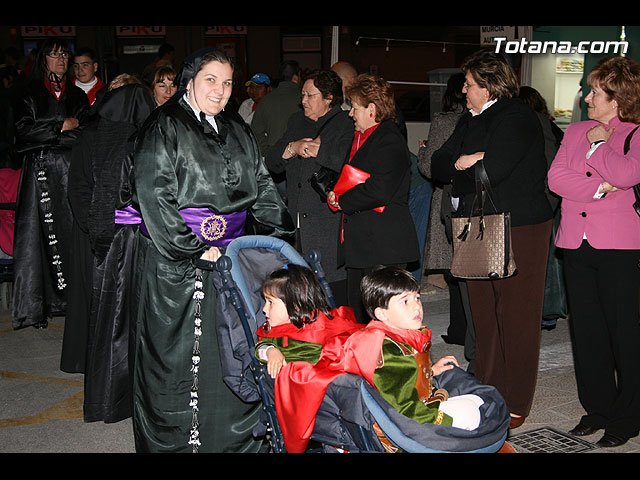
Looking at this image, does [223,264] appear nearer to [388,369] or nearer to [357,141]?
[388,369]

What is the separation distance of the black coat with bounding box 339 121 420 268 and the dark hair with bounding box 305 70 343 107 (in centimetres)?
69

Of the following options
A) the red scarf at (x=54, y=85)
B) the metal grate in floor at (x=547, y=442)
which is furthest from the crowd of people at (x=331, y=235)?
the red scarf at (x=54, y=85)

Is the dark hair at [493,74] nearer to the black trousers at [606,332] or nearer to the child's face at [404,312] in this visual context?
the black trousers at [606,332]

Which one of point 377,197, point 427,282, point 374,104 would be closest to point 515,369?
point 377,197

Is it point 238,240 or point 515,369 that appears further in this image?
point 515,369

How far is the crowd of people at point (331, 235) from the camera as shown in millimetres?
3406

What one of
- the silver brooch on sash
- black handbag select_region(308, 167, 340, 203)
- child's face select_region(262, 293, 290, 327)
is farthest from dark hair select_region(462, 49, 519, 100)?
child's face select_region(262, 293, 290, 327)

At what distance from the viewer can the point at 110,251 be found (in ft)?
15.5

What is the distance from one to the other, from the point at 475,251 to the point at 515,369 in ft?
2.51

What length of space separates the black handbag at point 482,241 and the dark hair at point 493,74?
41 cm

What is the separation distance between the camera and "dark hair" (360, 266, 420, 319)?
124 inches

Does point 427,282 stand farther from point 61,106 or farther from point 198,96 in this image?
point 198,96

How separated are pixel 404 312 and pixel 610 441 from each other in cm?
173

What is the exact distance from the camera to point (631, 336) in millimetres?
4094
